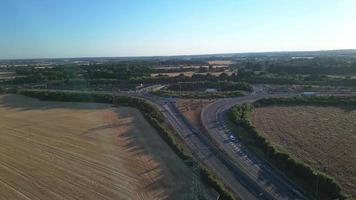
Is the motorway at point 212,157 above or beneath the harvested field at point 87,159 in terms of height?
beneath

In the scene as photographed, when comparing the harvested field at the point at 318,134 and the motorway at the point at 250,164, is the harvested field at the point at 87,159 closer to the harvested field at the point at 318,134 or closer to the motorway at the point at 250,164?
the motorway at the point at 250,164

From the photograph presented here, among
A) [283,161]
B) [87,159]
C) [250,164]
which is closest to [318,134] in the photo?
[283,161]

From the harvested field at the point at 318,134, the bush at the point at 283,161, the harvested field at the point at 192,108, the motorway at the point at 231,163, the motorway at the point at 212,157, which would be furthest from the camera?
the harvested field at the point at 192,108

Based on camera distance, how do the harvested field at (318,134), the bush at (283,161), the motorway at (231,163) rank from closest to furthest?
the bush at (283,161) < the motorway at (231,163) < the harvested field at (318,134)

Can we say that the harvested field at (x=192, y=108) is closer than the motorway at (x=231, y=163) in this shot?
No

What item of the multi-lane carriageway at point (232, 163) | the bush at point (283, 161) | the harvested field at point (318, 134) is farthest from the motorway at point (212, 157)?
the harvested field at point (318, 134)

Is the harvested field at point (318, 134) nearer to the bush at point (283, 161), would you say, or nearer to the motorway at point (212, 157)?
the bush at point (283, 161)

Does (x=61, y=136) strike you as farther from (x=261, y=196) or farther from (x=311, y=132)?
(x=311, y=132)

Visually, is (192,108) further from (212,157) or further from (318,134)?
(212,157)
